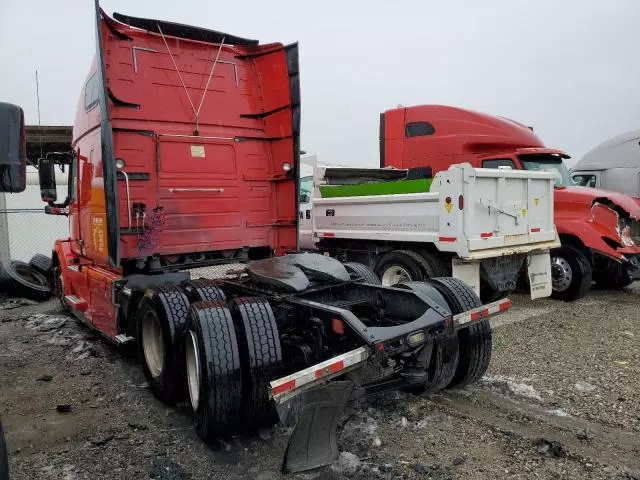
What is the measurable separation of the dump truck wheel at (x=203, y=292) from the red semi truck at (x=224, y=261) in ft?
0.05

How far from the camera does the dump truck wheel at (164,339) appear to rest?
4195mm

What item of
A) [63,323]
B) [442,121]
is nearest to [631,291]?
[442,121]

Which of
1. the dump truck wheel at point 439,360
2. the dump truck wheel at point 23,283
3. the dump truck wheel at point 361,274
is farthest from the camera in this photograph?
the dump truck wheel at point 23,283

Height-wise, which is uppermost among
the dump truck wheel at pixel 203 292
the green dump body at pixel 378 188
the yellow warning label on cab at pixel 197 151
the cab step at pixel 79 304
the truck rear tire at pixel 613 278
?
the yellow warning label on cab at pixel 197 151

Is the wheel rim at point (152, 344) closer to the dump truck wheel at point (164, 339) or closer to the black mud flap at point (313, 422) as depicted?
the dump truck wheel at point (164, 339)

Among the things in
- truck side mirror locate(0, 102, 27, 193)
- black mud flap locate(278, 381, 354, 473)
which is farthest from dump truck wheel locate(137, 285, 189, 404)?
truck side mirror locate(0, 102, 27, 193)

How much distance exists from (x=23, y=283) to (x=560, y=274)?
950 cm

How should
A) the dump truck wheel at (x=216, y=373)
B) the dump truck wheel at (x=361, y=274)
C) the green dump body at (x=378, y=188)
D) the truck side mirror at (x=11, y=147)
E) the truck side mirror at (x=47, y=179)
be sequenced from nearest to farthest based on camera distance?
the truck side mirror at (x=11, y=147), the dump truck wheel at (x=216, y=373), the dump truck wheel at (x=361, y=274), the truck side mirror at (x=47, y=179), the green dump body at (x=378, y=188)

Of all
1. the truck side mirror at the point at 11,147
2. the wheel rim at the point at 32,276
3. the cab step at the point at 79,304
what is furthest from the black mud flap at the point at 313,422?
the wheel rim at the point at 32,276

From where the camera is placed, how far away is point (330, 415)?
336 centimetres

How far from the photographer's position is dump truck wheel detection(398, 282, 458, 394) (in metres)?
4.13

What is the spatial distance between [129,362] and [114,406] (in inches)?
47.8

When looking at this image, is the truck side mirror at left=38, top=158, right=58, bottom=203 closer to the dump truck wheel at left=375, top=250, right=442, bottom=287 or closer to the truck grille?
the dump truck wheel at left=375, top=250, right=442, bottom=287

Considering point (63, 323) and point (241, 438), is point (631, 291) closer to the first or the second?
point (241, 438)
